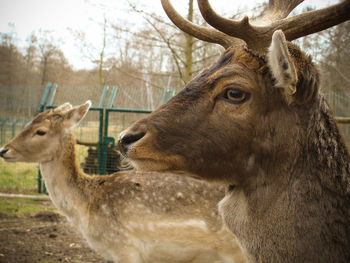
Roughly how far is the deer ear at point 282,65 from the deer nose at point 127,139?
2.73ft

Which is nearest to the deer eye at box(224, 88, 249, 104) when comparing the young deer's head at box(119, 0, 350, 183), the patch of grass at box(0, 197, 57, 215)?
the young deer's head at box(119, 0, 350, 183)

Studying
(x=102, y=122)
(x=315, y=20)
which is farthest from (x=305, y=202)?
(x=102, y=122)

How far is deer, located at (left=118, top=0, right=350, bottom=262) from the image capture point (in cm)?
167

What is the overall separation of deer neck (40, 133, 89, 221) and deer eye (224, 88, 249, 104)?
302cm

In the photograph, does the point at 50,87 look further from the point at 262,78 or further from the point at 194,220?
the point at 262,78

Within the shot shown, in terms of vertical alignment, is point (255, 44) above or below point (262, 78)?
above

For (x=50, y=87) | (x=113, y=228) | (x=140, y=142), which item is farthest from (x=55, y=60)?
(x=140, y=142)

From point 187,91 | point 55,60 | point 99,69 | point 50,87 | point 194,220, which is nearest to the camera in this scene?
point 187,91

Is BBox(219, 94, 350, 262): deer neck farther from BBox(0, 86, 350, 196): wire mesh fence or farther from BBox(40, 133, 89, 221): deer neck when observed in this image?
BBox(0, 86, 350, 196): wire mesh fence

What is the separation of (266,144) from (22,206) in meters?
6.70

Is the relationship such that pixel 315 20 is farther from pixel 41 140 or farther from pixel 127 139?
pixel 41 140

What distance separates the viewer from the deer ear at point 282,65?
4.88 ft

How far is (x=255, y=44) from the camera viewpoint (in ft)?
5.88

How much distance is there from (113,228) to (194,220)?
1047 mm
